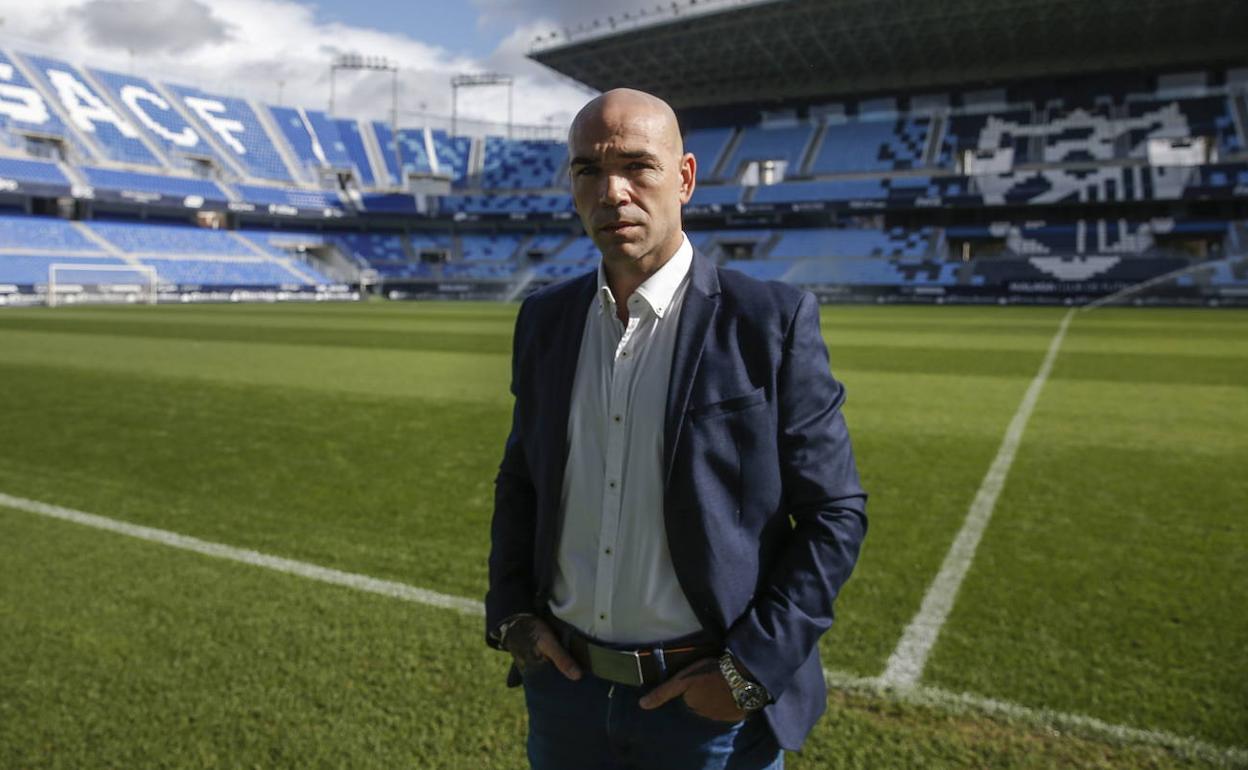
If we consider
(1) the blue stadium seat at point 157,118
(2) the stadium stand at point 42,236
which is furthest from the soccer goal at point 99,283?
(1) the blue stadium seat at point 157,118

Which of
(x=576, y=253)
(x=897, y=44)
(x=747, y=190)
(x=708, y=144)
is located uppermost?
(x=897, y=44)

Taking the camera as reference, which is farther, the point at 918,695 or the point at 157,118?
the point at 157,118

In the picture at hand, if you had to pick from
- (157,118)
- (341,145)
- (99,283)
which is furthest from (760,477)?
(341,145)

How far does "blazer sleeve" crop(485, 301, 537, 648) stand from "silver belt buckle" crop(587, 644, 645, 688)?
0.66 feet

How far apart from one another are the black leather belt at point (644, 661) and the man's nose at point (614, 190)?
791 millimetres

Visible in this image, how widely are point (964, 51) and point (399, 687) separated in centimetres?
4690

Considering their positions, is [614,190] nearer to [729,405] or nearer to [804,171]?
[729,405]

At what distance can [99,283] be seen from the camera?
130 feet

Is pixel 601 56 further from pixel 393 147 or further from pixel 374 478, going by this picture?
pixel 374 478

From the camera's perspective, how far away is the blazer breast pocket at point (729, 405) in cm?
157

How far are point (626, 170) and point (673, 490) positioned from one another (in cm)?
55

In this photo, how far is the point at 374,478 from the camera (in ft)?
21.6

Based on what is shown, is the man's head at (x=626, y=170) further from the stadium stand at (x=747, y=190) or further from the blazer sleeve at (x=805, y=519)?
the stadium stand at (x=747, y=190)

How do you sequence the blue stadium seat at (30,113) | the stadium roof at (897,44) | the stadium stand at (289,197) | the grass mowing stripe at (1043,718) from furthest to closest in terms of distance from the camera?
the stadium stand at (289,197) → the blue stadium seat at (30,113) → the stadium roof at (897,44) → the grass mowing stripe at (1043,718)
